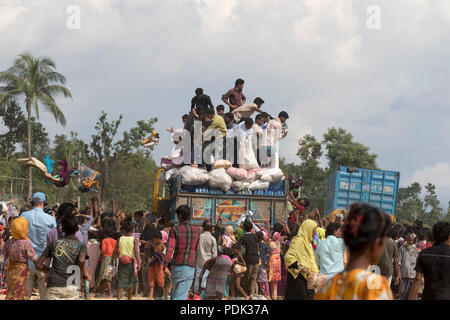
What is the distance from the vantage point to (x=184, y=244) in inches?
292

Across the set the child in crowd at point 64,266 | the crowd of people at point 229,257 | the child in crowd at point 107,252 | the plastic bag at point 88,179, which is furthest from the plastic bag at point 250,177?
the child in crowd at point 64,266

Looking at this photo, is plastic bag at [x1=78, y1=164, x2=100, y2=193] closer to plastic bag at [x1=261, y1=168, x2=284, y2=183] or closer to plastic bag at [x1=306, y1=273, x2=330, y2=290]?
plastic bag at [x1=261, y1=168, x2=284, y2=183]

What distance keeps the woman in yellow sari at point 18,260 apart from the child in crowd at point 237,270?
3665mm

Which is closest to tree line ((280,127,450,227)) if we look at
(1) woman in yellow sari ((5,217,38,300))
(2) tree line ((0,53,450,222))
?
(2) tree line ((0,53,450,222))

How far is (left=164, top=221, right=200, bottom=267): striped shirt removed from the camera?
7414 mm

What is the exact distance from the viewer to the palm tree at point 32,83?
31.5 meters

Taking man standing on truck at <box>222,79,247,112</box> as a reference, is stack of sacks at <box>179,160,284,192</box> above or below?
below

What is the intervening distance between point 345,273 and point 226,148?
1011 centimetres

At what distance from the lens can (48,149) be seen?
2437 inches

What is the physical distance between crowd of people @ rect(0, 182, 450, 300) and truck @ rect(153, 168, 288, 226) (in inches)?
9.3

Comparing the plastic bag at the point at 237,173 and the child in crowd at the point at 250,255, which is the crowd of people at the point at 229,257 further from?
the plastic bag at the point at 237,173

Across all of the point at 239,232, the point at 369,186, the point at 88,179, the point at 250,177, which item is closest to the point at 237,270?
the point at 239,232
